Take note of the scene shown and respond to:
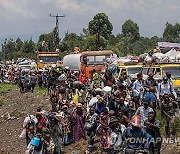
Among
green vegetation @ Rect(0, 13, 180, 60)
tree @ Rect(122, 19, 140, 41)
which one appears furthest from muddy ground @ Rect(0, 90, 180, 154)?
tree @ Rect(122, 19, 140, 41)

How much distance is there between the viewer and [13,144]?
17484 millimetres

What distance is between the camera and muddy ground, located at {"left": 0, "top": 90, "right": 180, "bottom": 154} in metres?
14.6

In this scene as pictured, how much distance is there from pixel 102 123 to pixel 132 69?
864 centimetres

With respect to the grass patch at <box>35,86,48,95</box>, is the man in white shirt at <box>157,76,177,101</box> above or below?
above

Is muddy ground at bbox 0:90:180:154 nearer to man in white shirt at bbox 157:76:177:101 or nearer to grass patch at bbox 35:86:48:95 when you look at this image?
grass patch at bbox 35:86:48:95

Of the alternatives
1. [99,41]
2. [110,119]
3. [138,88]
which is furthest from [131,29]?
[110,119]

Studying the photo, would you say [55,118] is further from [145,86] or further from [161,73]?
[161,73]

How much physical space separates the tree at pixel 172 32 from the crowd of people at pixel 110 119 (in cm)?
6361

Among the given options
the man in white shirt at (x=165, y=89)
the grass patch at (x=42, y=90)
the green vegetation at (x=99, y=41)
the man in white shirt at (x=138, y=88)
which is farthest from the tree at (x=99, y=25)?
the man in white shirt at (x=165, y=89)

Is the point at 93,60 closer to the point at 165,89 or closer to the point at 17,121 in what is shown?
the point at 17,121

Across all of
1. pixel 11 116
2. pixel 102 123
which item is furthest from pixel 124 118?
pixel 11 116

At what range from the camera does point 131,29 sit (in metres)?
93.3

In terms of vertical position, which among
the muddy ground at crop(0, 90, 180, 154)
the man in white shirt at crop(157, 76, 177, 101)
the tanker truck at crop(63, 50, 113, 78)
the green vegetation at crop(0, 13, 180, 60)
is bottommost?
the muddy ground at crop(0, 90, 180, 154)

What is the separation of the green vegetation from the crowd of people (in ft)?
115
